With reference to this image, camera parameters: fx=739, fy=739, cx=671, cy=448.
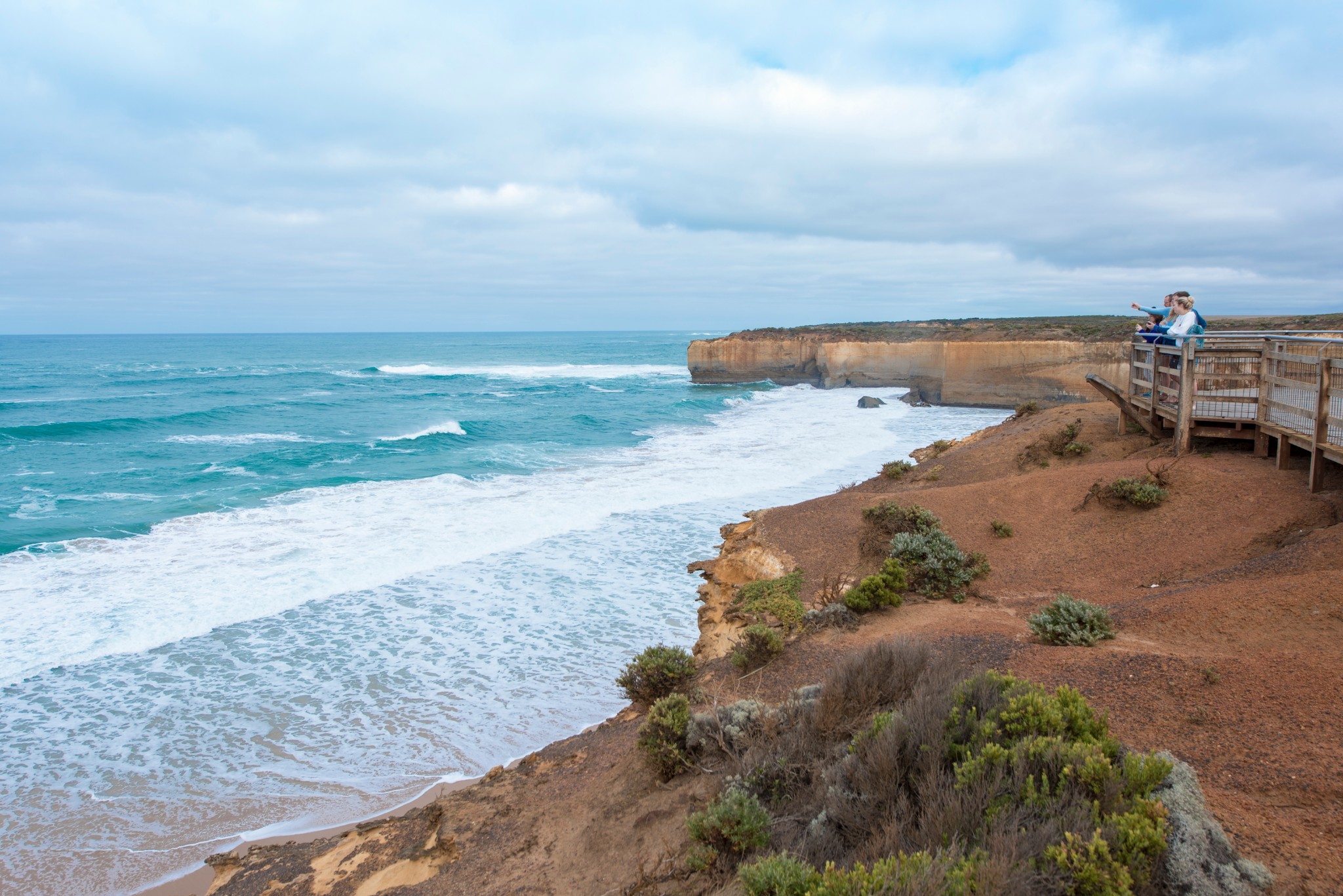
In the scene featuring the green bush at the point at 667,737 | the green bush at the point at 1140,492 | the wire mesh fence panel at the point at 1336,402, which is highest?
the wire mesh fence panel at the point at 1336,402

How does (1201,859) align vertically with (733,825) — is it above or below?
above

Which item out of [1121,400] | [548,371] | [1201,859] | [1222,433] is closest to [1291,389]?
[1222,433]

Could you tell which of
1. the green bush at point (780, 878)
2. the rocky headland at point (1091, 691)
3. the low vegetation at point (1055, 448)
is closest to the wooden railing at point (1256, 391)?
Answer: the rocky headland at point (1091, 691)

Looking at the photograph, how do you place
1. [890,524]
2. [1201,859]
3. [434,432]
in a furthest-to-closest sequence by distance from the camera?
[434,432] → [890,524] → [1201,859]

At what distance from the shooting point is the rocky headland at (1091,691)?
11.5 feet

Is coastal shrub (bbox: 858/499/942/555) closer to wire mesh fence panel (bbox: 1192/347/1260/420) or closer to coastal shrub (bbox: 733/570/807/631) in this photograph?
coastal shrub (bbox: 733/570/807/631)

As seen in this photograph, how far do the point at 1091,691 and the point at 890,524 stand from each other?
A: 216 inches

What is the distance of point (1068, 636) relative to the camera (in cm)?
607

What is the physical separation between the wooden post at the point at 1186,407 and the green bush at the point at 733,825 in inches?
379

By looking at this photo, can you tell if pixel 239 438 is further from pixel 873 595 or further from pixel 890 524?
pixel 873 595

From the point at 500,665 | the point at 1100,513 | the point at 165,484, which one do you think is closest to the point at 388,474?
the point at 165,484

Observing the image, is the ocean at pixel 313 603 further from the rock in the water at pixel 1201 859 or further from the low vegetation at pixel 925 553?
the rock in the water at pixel 1201 859

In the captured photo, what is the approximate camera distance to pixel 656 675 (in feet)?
23.0

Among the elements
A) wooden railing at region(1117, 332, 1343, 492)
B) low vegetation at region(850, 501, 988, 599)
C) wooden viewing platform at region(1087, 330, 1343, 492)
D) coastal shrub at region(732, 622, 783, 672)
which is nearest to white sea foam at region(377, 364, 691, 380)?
wooden viewing platform at region(1087, 330, 1343, 492)
